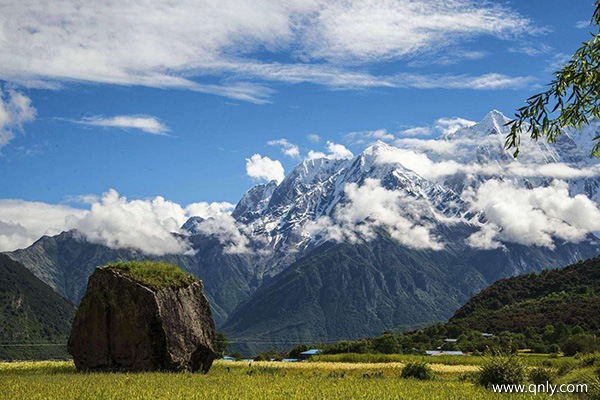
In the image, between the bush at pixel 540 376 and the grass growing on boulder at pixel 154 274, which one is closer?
the bush at pixel 540 376

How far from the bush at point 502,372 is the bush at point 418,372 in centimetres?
900

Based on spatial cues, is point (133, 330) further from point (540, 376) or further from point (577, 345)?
point (577, 345)

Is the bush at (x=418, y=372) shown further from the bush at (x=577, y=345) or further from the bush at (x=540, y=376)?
the bush at (x=577, y=345)

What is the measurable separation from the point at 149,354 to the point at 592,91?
3049 cm

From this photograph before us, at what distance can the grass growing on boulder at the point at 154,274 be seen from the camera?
40562 millimetres

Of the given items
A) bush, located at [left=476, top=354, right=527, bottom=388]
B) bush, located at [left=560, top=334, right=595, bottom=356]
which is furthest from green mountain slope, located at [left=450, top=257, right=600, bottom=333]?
bush, located at [left=476, top=354, right=527, bottom=388]

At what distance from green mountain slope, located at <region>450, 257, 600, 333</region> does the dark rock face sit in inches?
3994

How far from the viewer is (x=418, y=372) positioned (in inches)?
1676

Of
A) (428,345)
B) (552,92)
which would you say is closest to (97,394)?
(552,92)

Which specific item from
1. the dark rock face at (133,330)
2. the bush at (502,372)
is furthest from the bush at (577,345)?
the dark rock face at (133,330)

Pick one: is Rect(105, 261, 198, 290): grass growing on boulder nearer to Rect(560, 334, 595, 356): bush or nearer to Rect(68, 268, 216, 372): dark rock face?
Rect(68, 268, 216, 372): dark rock face

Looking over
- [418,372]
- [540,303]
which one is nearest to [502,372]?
[418,372]

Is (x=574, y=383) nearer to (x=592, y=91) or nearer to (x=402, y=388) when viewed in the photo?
(x=402, y=388)

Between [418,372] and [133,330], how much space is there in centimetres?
1938
